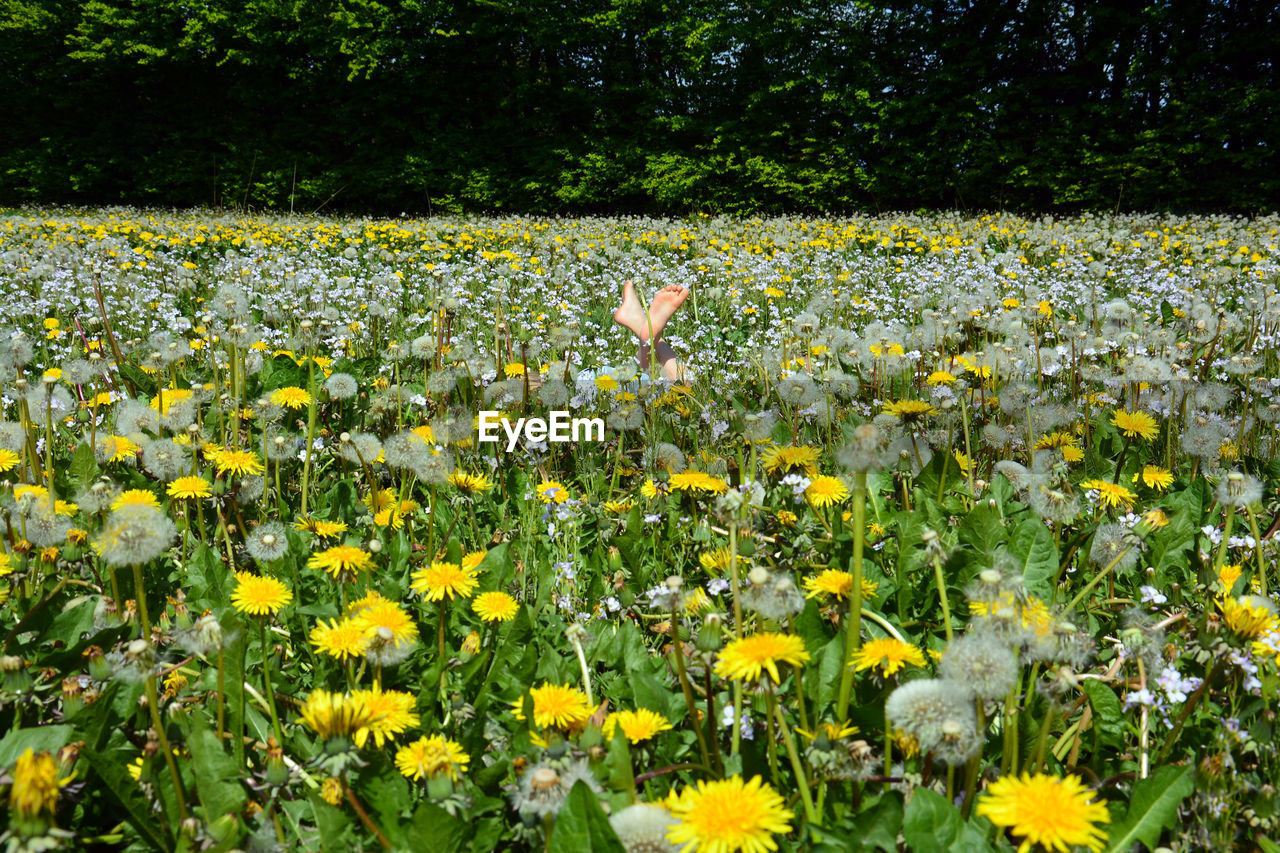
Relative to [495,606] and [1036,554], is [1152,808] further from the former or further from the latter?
[495,606]

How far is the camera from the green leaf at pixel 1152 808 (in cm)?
97

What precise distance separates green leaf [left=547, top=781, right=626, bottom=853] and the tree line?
473 inches

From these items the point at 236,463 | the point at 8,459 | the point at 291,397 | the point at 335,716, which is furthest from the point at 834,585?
the point at 8,459

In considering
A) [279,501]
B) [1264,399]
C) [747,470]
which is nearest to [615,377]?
[747,470]

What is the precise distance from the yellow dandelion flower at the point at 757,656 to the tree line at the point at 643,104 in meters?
12.0

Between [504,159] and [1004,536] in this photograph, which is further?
[504,159]

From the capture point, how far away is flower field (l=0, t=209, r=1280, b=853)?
94cm

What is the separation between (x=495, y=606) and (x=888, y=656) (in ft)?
2.46

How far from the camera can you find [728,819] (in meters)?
0.78

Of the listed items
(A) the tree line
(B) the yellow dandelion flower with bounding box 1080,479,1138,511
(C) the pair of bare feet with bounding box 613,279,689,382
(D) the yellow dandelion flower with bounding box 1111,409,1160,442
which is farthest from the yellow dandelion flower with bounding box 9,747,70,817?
(A) the tree line

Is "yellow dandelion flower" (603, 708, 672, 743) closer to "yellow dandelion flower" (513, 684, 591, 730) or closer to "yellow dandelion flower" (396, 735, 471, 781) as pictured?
"yellow dandelion flower" (513, 684, 591, 730)

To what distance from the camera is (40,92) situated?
18719mm

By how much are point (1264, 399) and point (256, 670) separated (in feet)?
11.4

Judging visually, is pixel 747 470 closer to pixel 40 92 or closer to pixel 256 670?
pixel 256 670
